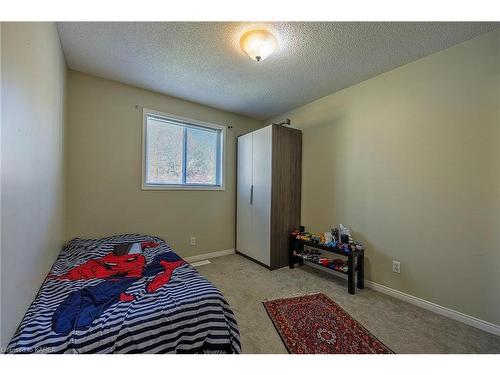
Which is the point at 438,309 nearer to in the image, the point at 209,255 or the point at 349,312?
the point at 349,312

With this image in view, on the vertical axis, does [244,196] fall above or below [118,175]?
below

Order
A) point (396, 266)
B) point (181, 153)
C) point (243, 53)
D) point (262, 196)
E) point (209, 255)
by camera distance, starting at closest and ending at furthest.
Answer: point (243, 53) → point (396, 266) → point (262, 196) → point (181, 153) → point (209, 255)

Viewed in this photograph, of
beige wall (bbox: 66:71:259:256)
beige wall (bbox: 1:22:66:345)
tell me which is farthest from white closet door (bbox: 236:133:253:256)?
beige wall (bbox: 1:22:66:345)

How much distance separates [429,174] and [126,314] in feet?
8.55

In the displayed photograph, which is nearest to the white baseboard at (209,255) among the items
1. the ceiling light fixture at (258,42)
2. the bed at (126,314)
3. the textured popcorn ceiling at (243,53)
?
the bed at (126,314)

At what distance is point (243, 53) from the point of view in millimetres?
1928

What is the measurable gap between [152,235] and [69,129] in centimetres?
155

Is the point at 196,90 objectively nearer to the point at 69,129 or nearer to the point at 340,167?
Answer: the point at 69,129

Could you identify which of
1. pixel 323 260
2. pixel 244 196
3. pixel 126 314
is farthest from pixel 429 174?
pixel 126 314

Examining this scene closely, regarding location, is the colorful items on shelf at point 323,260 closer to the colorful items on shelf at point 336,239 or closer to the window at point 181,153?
the colorful items on shelf at point 336,239

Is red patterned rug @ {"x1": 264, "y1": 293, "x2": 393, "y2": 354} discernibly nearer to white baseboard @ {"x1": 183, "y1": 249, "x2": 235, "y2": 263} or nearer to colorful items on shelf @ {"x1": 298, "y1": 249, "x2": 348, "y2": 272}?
colorful items on shelf @ {"x1": 298, "y1": 249, "x2": 348, "y2": 272}

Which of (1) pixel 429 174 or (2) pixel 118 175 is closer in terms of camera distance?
(1) pixel 429 174
